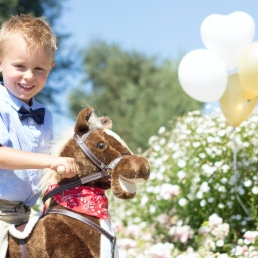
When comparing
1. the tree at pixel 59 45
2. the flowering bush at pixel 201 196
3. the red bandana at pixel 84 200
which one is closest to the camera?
the red bandana at pixel 84 200

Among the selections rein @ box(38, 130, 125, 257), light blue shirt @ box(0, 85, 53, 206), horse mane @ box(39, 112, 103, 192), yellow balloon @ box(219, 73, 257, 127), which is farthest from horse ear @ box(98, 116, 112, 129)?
yellow balloon @ box(219, 73, 257, 127)

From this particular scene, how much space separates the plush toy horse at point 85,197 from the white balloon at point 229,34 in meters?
2.67

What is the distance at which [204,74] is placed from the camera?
179 inches

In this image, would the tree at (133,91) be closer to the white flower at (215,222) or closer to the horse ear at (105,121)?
the white flower at (215,222)

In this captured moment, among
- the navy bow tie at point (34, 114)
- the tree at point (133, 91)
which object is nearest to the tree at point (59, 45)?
the tree at point (133, 91)

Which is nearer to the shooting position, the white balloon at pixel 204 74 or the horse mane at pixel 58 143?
the horse mane at pixel 58 143

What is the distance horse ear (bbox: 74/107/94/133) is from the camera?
229 centimetres

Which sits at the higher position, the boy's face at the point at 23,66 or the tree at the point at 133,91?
the tree at the point at 133,91

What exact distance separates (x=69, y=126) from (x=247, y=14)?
2953 millimetres

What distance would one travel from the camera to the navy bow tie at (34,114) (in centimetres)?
242

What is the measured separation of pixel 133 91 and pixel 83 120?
23172 millimetres

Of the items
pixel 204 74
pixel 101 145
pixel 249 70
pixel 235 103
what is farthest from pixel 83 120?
pixel 235 103

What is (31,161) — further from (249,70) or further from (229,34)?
(229,34)

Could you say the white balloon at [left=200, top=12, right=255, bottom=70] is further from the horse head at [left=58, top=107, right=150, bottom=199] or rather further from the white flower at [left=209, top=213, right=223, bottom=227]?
the horse head at [left=58, top=107, right=150, bottom=199]
